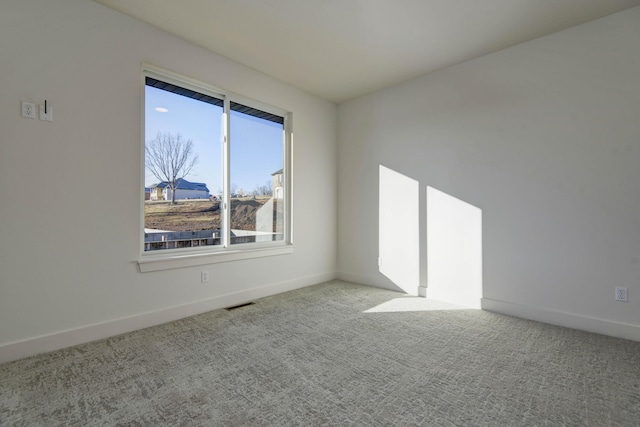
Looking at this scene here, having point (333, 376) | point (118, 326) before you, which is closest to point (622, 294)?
point (333, 376)

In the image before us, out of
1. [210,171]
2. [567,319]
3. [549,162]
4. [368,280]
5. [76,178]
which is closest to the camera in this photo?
[76,178]

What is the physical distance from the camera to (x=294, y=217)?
160 inches

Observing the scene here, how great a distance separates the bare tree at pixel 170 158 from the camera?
9.36 feet

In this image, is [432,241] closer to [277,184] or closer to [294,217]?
[294,217]

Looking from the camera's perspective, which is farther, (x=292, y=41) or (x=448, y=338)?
(x=292, y=41)

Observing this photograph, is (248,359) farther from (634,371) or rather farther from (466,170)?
(466,170)

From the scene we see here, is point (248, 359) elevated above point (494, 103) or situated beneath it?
situated beneath

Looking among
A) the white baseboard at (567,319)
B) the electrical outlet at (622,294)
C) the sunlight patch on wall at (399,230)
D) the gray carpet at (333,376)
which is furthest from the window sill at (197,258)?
the electrical outlet at (622,294)

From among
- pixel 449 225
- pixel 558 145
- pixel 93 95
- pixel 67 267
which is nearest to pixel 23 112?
pixel 93 95

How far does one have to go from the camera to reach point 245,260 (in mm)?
3494

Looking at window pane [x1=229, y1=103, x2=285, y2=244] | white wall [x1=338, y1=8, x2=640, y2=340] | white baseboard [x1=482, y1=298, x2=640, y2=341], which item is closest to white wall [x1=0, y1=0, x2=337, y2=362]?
window pane [x1=229, y1=103, x2=285, y2=244]

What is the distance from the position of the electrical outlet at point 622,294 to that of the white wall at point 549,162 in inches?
1.5

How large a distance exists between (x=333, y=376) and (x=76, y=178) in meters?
2.46

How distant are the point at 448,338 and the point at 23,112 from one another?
3676mm
